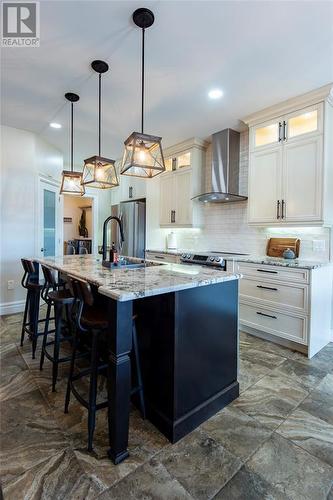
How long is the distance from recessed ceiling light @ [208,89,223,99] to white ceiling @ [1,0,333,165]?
0.07m

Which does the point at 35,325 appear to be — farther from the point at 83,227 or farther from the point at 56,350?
the point at 83,227

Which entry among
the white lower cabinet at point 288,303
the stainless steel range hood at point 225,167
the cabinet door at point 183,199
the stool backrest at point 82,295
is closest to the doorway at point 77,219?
the cabinet door at point 183,199

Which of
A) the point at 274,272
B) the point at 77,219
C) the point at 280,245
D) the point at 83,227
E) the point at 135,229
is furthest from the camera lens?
the point at 77,219

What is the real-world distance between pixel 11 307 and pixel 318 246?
4.39 metres

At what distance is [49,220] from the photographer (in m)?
4.66

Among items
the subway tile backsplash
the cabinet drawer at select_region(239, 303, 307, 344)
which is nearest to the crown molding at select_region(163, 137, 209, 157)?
the subway tile backsplash

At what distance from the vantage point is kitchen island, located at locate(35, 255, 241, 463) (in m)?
1.38

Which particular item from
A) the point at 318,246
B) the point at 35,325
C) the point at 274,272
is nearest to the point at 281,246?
the point at 318,246

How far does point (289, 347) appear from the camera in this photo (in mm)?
2885

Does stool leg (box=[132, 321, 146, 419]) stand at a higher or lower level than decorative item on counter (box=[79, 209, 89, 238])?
lower

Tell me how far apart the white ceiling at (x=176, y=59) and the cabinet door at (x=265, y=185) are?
23.5 inches

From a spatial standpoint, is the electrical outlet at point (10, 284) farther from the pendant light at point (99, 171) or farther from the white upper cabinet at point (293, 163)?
the white upper cabinet at point (293, 163)

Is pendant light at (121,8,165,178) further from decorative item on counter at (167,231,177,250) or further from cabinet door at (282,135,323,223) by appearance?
decorative item on counter at (167,231,177,250)

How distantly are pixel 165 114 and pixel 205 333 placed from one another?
9.31 feet
